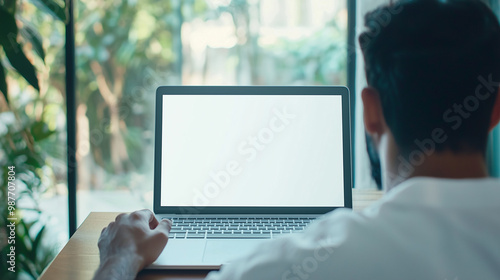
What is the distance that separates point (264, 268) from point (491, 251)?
0.21m

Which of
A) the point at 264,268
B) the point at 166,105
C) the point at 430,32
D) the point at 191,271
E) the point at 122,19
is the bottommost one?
the point at 191,271

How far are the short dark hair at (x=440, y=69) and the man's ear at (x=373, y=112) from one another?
0.06 ft

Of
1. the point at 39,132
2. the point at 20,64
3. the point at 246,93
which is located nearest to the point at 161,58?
the point at 39,132

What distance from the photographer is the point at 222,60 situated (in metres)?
2.82

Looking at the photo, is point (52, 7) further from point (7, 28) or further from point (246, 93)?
point (246, 93)

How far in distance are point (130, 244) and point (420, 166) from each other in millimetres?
469

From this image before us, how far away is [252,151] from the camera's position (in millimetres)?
1089

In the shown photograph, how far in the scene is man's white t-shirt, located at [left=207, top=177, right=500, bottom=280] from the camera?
438 mm

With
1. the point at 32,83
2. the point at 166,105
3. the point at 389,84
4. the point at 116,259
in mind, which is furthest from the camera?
the point at 32,83

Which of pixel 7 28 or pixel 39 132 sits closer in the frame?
pixel 7 28

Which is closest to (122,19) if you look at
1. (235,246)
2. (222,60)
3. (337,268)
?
(222,60)

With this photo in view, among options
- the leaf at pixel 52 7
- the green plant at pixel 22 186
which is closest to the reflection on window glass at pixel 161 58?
the green plant at pixel 22 186

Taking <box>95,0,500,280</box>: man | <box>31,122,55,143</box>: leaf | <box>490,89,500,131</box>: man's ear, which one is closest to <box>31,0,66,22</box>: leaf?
<box>31,122,55,143</box>: leaf

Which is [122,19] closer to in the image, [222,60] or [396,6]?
[222,60]
